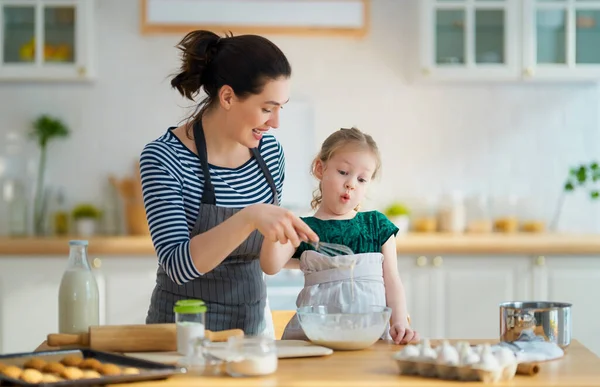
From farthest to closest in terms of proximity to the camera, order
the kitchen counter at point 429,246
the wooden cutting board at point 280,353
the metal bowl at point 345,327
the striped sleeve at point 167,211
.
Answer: the kitchen counter at point 429,246 < the striped sleeve at point 167,211 < the metal bowl at point 345,327 < the wooden cutting board at point 280,353

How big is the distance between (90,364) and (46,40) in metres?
3.19

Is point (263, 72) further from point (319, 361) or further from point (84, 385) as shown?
point (84, 385)

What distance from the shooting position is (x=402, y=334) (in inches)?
94.8

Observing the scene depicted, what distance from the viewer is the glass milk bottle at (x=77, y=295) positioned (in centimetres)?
237

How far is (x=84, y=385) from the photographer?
6.26 ft

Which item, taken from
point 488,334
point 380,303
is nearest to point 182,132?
point 380,303

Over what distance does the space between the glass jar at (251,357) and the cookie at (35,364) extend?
403 millimetres

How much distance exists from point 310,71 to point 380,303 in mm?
2815

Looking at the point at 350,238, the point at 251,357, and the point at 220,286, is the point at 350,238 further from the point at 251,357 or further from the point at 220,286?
the point at 251,357

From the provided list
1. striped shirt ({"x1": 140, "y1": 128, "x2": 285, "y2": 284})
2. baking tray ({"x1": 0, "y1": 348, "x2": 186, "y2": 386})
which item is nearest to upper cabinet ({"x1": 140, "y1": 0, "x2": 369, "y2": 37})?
striped shirt ({"x1": 140, "y1": 128, "x2": 285, "y2": 284})

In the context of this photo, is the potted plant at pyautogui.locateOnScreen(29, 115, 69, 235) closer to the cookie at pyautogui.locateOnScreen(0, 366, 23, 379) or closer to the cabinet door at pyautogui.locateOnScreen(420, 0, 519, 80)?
the cabinet door at pyautogui.locateOnScreen(420, 0, 519, 80)

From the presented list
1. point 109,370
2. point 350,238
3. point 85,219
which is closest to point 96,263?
point 85,219

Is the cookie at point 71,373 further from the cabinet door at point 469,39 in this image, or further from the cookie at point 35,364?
the cabinet door at point 469,39

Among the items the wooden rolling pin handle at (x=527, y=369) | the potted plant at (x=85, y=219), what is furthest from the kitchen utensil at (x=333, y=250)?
the potted plant at (x=85, y=219)
